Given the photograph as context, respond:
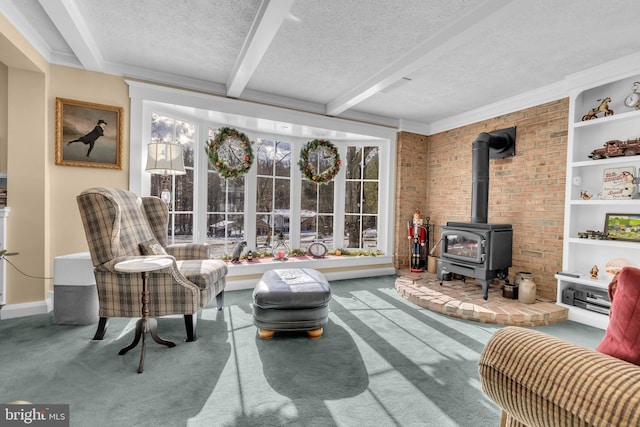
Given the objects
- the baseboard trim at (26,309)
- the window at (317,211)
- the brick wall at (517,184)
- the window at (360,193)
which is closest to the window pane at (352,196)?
the window at (360,193)

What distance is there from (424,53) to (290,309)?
2.54 m

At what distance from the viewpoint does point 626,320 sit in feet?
2.84

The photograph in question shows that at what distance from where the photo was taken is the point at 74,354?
2.10 m

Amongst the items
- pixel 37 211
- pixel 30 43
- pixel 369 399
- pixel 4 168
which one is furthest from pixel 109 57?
pixel 369 399

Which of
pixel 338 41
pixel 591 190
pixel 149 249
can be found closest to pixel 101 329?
pixel 149 249

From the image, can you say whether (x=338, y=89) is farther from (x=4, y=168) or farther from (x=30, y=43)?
(x=4, y=168)

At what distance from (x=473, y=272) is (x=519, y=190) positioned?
1283mm

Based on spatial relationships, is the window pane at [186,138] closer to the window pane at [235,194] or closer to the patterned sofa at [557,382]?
the window pane at [235,194]

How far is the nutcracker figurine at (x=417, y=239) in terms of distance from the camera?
477 centimetres

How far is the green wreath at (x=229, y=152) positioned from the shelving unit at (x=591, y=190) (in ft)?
12.9

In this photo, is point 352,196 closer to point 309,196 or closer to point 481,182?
point 309,196

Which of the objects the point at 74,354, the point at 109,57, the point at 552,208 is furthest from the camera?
the point at 552,208

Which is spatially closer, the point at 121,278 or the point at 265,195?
the point at 121,278

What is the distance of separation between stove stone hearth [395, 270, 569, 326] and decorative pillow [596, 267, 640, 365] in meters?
2.28
